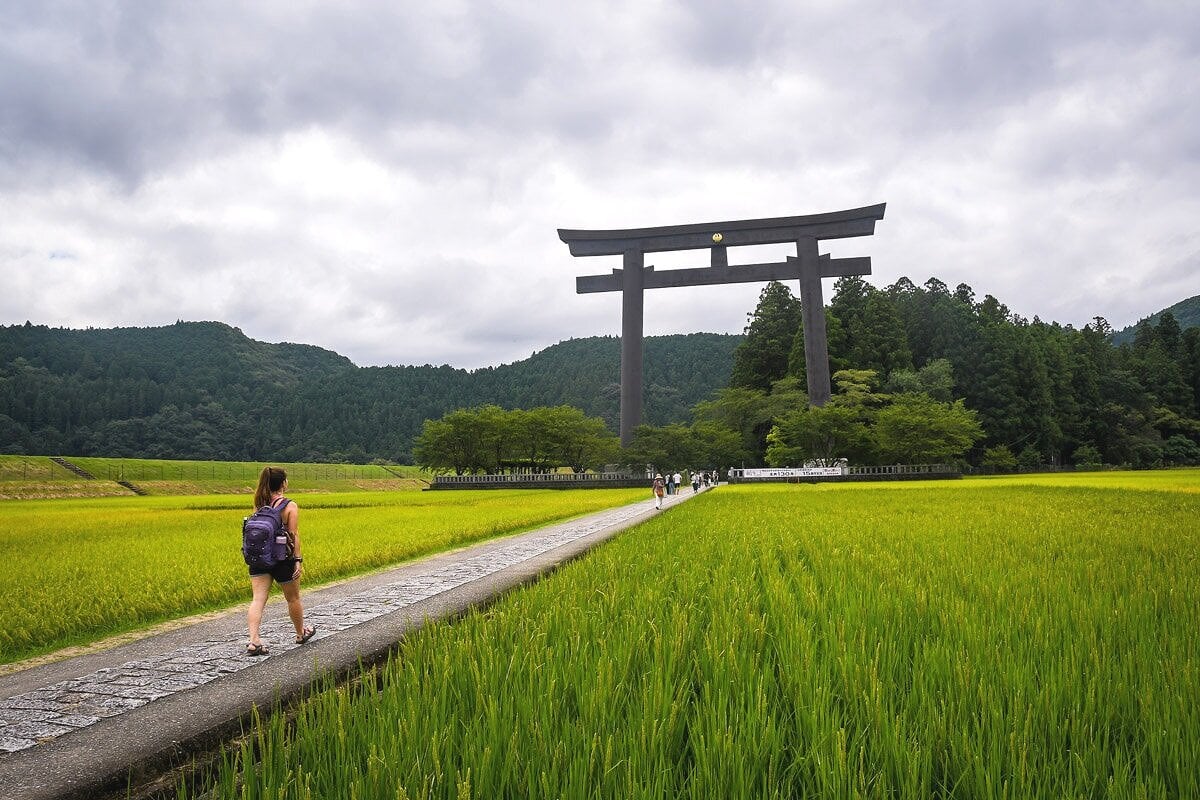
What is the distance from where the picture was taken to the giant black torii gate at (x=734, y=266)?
110ft

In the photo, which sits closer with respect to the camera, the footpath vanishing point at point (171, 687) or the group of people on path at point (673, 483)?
the footpath vanishing point at point (171, 687)

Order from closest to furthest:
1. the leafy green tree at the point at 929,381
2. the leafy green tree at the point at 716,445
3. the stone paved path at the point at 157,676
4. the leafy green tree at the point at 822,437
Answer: the stone paved path at the point at 157,676 < the leafy green tree at the point at 822,437 < the leafy green tree at the point at 716,445 < the leafy green tree at the point at 929,381

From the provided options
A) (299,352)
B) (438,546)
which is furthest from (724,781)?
(299,352)

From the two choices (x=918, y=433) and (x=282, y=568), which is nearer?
(x=282, y=568)

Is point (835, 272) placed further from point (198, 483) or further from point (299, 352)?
point (299, 352)

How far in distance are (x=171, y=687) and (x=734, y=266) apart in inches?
1335

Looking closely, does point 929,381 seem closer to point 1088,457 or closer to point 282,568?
point 1088,457

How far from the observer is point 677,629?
283cm

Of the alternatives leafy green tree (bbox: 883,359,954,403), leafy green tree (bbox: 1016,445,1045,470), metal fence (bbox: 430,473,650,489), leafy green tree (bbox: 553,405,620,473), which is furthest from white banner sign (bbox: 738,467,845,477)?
leafy green tree (bbox: 1016,445,1045,470)

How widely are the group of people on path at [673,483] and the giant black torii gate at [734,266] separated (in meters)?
6.96

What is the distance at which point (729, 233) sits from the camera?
34.2 metres

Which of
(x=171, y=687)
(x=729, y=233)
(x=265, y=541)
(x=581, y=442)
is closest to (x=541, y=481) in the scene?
(x=581, y=442)

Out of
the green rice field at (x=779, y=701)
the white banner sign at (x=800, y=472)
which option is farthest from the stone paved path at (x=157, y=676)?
the white banner sign at (x=800, y=472)

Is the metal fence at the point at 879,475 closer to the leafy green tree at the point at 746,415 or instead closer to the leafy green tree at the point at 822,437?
the leafy green tree at the point at 822,437
